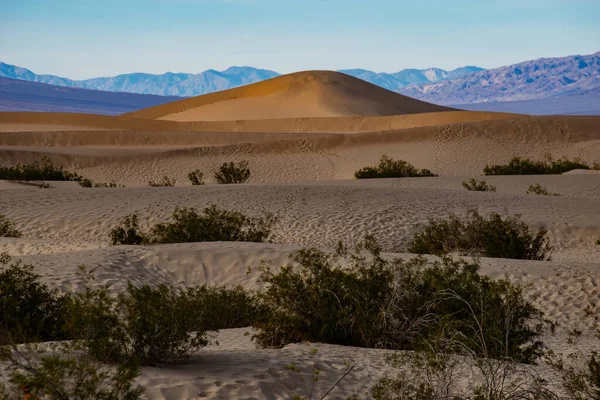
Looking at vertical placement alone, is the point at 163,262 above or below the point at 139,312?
below

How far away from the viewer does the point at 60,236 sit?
742 inches

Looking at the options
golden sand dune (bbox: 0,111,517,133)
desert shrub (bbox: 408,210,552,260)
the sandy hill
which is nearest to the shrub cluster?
desert shrub (bbox: 408,210,552,260)

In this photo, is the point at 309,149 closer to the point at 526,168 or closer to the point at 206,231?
the point at 526,168

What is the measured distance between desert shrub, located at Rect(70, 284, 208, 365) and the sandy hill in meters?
81.6

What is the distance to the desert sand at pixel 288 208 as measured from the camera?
8.25 metres

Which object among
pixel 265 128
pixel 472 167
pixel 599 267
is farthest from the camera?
pixel 265 128

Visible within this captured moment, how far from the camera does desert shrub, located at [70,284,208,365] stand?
719 centimetres

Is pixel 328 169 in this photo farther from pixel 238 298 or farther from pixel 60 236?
pixel 238 298

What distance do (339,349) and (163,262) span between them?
5.98 metres

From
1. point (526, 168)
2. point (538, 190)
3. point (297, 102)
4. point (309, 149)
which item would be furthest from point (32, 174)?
point (297, 102)

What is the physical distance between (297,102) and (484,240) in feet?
271

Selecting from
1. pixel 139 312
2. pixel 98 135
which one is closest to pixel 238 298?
pixel 139 312

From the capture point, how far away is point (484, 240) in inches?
669

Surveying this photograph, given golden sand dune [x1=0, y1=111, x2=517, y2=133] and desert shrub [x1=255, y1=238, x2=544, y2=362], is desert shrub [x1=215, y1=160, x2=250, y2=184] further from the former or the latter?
golden sand dune [x1=0, y1=111, x2=517, y2=133]
